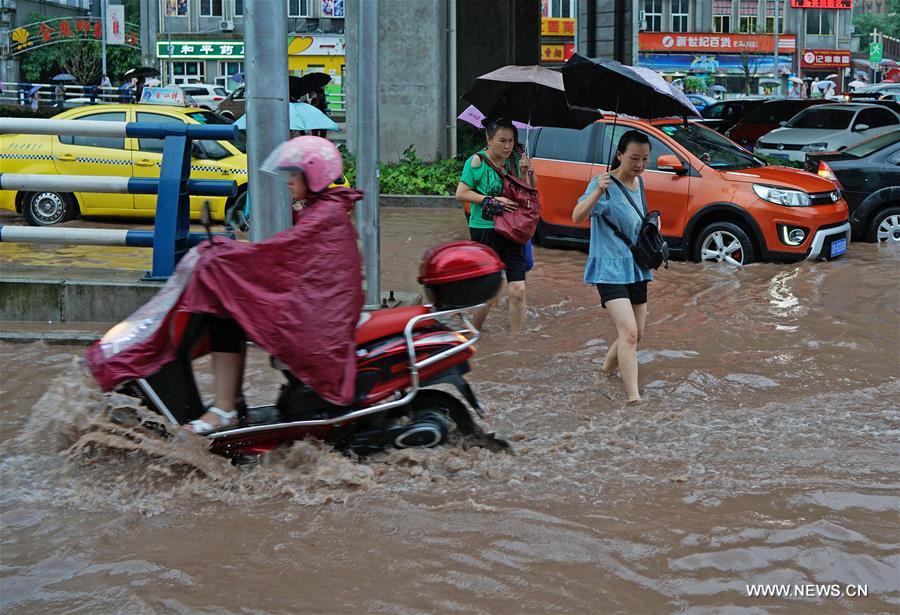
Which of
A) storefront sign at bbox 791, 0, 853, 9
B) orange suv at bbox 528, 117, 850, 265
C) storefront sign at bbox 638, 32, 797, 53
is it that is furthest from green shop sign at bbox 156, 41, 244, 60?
orange suv at bbox 528, 117, 850, 265

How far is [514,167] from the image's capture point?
27.1ft

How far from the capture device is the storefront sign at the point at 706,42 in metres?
68.2

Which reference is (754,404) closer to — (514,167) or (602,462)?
(602,462)

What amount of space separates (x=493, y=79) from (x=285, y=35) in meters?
2.42

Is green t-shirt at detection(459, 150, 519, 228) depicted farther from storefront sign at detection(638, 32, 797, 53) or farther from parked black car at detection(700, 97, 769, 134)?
storefront sign at detection(638, 32, 797, 53)

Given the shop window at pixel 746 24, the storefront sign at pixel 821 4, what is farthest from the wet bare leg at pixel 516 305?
the storefront sign at pixel 821 4

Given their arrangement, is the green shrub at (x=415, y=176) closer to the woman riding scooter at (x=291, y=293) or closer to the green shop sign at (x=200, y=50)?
the woman riding scooter at (x=291, y=293)


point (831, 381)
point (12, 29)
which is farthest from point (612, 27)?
point (12, 29)

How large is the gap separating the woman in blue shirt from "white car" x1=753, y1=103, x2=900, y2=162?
12337mm

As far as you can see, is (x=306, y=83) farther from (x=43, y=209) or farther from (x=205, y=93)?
(x=205, y=93)

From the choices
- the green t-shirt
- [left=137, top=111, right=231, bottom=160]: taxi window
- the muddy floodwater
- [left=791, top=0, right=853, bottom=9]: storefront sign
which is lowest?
the muddy floodwater

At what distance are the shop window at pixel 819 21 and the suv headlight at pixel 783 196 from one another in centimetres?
6672

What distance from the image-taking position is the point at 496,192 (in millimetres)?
8133

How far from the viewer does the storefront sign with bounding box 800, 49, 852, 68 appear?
71188 millimetres
